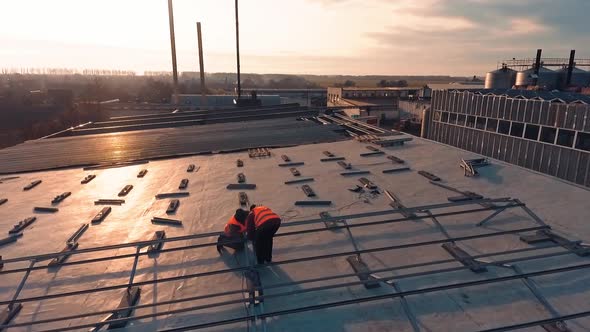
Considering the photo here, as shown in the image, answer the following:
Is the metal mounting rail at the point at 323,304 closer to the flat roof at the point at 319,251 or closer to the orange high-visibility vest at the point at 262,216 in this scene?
the flat roof at the point at 319,251

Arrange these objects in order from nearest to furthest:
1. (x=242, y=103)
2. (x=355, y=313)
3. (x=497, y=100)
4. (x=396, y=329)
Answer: (x=396, y=329) → (x=355, y=313) → (x=497, y=100) → (x=242, y=103)

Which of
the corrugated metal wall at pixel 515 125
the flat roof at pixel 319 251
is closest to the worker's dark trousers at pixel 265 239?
the flat roof at pixel 319 251

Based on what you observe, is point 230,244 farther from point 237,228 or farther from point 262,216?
point 262,216

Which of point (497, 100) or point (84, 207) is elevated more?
point (497, 100)

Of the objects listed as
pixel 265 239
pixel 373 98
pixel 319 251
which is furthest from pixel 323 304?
pixel 373 98

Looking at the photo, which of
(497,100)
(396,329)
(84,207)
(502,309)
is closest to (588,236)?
(502,309)

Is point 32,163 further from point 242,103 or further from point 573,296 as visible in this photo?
point 242,103
